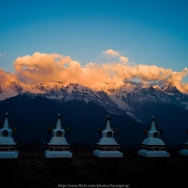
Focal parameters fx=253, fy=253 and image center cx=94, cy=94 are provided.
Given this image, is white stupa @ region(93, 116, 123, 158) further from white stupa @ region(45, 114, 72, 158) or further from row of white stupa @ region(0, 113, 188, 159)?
white stupa @ region(45, 114, 72, 158)

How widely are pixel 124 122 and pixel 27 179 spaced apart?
186 metres

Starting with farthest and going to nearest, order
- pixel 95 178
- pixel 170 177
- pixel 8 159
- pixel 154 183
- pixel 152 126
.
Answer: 1. pixel 152 126
2. pixel 8 159
3. pixel 170 177
4. pixel 95 178
5. pixel 154 183

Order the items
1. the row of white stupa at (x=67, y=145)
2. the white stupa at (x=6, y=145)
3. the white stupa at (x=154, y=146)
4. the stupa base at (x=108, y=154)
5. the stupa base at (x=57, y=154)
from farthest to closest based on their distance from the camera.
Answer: the white stupa at (x=154, y=146) < the stupa base at (x=108, y=154) < the stupa base at (x=57, y=154) < the row of white stupa at (x=67, y=145) < the white stupa at (x=6, y=145)

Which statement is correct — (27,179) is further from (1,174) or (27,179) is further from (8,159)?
(8,159)

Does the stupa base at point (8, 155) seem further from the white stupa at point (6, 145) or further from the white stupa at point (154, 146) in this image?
the white stupa at point (154, 146)

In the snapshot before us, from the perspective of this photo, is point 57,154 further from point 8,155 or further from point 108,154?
point 108,154

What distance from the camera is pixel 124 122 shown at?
199000 millimetres

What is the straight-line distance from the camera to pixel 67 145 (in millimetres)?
27312

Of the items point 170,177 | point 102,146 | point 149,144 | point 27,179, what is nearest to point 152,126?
point 149,144

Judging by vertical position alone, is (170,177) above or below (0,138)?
below

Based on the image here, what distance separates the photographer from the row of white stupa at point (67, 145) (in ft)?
85.7

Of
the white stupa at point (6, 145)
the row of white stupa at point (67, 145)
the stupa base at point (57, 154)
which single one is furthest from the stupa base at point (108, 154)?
the white stupa at point (6, 145)

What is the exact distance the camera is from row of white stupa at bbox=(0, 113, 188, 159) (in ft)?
85.7

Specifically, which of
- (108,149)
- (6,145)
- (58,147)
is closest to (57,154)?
(58,147)
